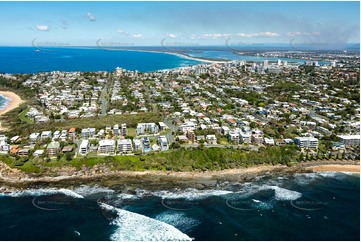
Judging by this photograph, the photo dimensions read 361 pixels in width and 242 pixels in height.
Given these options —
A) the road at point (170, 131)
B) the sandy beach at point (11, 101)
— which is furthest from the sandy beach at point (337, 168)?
the sandy beach at point (11, 101)

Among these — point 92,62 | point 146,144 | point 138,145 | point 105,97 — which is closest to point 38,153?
point 138,145

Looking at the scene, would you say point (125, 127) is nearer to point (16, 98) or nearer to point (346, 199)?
point (346, 199)

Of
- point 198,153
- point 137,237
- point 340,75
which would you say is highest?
point 340,75

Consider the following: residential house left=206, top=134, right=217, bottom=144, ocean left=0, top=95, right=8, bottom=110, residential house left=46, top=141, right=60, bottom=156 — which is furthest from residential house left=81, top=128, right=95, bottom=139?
ocean left=0, top=95, right=8, bottom=110

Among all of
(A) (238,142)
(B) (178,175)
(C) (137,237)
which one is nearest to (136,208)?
(C) (137,237)

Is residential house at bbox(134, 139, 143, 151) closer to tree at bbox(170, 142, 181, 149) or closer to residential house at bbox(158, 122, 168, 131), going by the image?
tree at bbox(170, 142, 181, 149)

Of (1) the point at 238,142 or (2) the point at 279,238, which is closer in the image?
(2) the point at 279,238

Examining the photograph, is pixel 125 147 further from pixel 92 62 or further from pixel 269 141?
pixel 92 62
